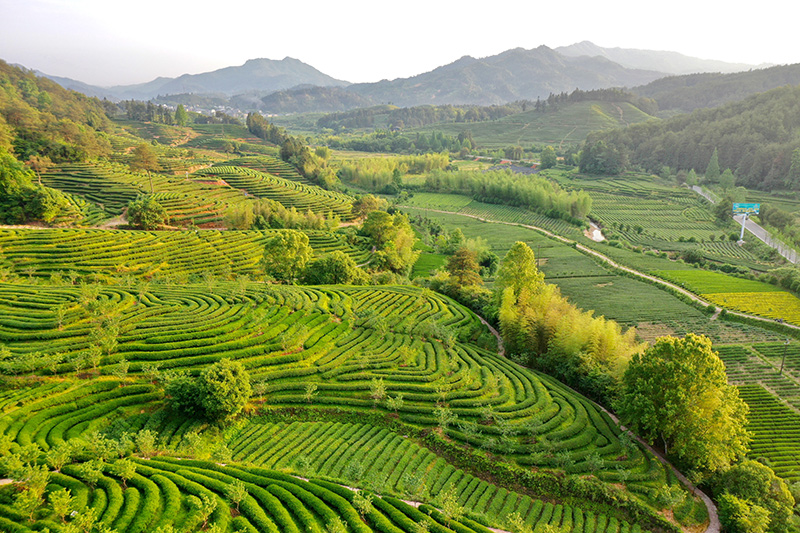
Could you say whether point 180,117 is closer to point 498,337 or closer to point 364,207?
point 364,207

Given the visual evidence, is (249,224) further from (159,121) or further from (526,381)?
(159,121)

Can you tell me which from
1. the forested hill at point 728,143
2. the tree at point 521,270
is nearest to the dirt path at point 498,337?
the tree at point 521,270

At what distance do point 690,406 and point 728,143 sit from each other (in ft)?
528

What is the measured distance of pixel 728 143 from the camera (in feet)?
489

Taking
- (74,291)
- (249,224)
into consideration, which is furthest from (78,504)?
(249,224)

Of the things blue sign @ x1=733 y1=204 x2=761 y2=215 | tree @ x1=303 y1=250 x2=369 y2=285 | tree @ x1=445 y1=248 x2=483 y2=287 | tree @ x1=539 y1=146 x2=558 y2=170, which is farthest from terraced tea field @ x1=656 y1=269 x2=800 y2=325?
tree @ x1=539 y1=146 x2=558 y2=170

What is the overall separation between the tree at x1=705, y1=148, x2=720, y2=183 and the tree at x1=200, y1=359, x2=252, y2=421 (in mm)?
163486

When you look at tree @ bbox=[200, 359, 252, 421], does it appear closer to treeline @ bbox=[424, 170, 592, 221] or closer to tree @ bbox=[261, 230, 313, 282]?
tree @ bbox=[261, 230, 313, 282]

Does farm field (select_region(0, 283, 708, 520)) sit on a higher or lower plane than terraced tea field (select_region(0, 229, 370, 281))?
lower

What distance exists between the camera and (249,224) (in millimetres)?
81938

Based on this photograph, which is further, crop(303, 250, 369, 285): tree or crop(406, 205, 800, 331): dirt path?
crop(303, 250, 369, 285): tree

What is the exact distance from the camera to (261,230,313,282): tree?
6022 cm

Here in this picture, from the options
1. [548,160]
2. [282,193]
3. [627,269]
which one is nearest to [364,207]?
[282,193]

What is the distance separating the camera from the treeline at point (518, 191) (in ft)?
375
